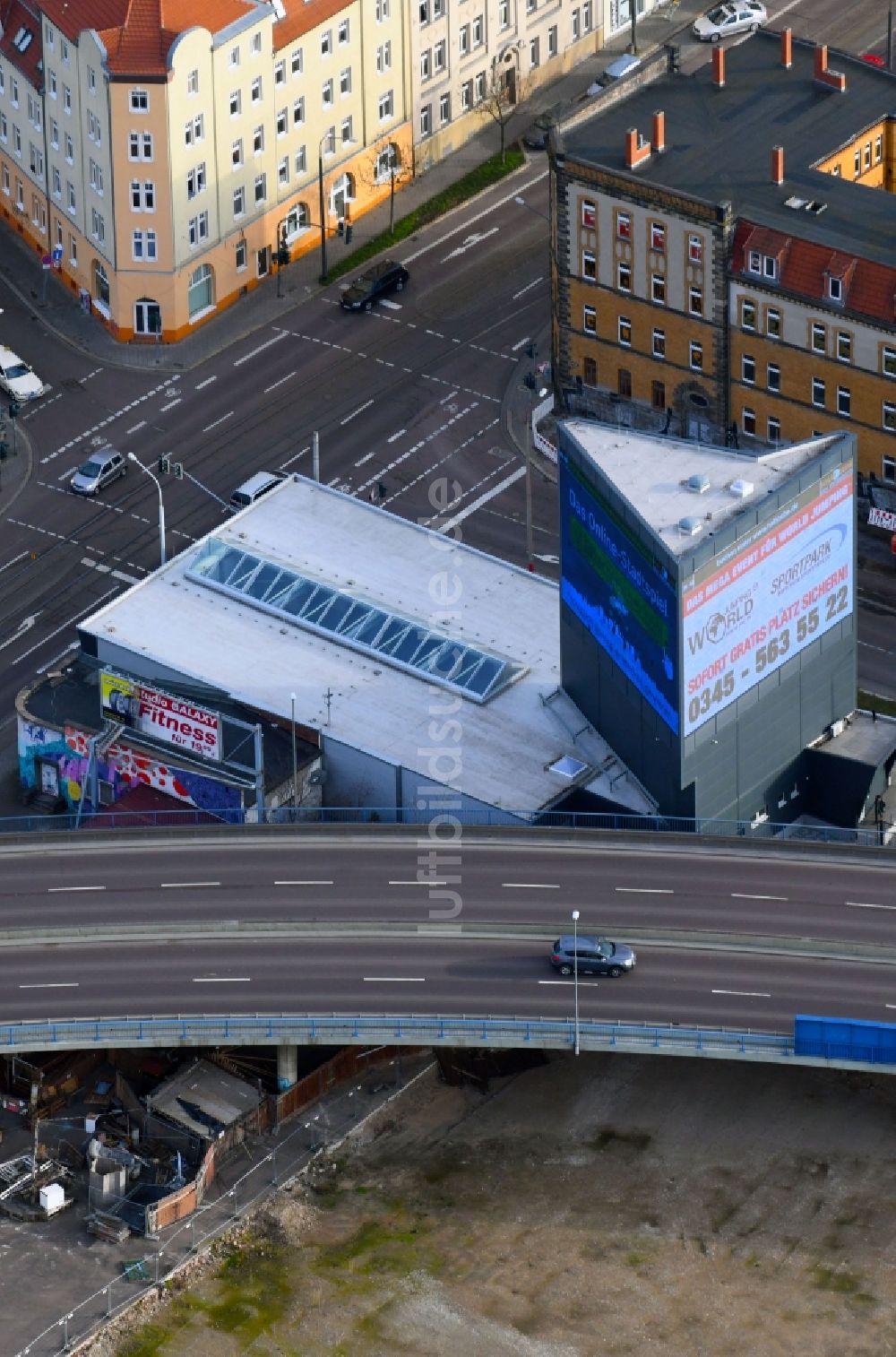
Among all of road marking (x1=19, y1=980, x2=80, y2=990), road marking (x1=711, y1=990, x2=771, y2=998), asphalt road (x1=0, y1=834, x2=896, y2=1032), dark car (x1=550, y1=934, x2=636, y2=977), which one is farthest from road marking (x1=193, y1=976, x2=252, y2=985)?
road marking (x1=711, y1=990, x2=771, y2=998)

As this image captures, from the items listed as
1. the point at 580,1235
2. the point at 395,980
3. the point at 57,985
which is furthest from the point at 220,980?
the point at 580,1235

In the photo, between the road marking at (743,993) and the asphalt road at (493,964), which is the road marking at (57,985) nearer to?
the asphalt road at (493,964)

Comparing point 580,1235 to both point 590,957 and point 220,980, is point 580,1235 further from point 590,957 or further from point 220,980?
point 220,980

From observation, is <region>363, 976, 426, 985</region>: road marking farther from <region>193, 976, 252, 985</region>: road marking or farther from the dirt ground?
the dirt ground

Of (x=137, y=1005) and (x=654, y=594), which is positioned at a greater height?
(x=654, y=594)

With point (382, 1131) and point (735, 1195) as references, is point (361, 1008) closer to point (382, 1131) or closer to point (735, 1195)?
point (382, 1131)

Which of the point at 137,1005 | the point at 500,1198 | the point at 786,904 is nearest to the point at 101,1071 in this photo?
the point at 137,1005
